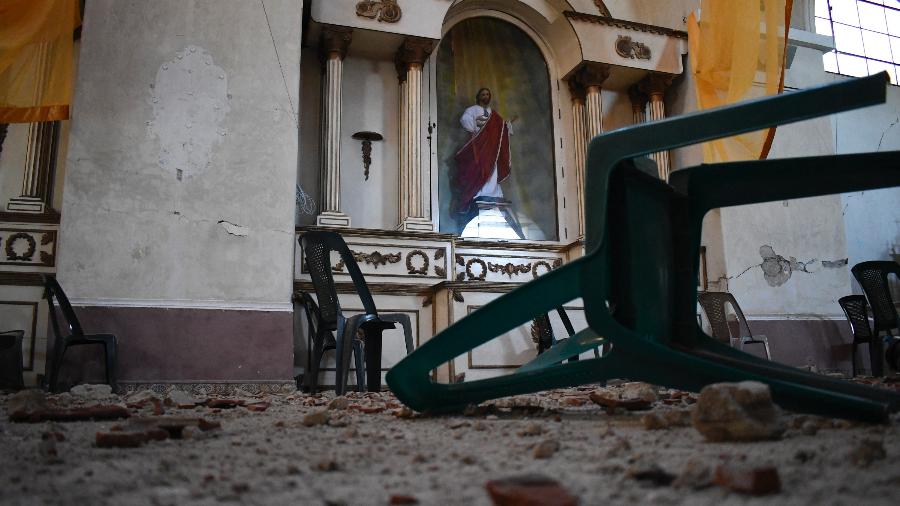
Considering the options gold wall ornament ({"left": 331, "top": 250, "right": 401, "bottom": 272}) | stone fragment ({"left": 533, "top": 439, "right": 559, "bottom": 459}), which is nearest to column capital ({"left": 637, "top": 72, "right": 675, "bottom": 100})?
gold wall ornament ({"left": 331, "top": 250, "right": 401, "bottom": 272})

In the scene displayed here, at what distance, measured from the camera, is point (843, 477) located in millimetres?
753

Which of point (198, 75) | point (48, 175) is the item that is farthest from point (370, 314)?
point (48, 175)

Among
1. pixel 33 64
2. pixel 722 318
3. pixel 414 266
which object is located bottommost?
pixel 722 318

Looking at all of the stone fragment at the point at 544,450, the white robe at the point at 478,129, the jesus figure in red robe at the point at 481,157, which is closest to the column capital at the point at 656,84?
the jesus figure in red robe at the point at 481,157

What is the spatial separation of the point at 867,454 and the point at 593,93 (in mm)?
6519

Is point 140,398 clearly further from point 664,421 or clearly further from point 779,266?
point 779,266

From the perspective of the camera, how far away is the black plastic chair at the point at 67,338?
380 centimetres

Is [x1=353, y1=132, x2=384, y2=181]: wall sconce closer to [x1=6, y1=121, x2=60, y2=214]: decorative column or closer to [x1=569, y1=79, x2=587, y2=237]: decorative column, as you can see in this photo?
[x1=569, y1=79, x2=587, y2=237]: decorative column

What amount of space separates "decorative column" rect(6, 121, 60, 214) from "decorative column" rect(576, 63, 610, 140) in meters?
4.97

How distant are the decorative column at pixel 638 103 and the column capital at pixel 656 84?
0.34ft

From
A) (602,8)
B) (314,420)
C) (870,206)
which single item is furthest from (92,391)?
(870,206)

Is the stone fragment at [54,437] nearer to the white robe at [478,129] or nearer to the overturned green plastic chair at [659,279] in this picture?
the overturned green plastic chair at [659,279]

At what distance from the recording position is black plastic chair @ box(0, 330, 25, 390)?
4.21 m

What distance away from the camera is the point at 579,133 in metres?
6.98
